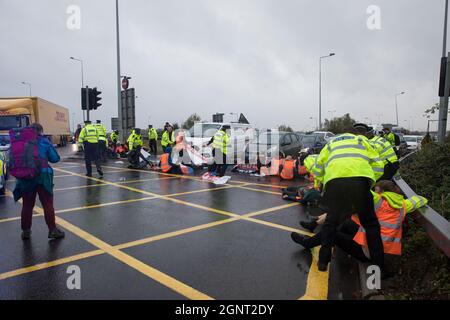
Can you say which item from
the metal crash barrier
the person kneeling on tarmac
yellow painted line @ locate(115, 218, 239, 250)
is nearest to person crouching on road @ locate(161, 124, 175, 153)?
the person kneeling on tarmac

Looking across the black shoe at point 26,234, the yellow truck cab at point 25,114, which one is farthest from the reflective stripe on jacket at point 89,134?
the black shoe at point 26,234

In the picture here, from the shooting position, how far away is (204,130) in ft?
52.6

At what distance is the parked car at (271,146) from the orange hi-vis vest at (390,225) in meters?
8.43

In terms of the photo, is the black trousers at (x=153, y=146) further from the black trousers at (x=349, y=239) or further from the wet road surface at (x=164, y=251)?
the black trousers at (x=349, y=239)

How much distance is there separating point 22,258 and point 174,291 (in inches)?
88.2

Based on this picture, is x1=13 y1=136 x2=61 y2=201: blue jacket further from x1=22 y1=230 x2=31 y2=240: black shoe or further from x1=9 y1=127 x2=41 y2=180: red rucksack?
x1=22 y1=230 x2=31 y2=240: black shoe

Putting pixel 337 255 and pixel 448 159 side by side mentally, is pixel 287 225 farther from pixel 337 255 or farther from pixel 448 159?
pixel 448 159

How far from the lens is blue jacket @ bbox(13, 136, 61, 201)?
4953 millimetres

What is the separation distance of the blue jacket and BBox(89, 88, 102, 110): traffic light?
42.2 feet

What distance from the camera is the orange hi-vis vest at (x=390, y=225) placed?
4023 millimetres

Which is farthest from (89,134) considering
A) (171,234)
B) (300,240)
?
(300,240)

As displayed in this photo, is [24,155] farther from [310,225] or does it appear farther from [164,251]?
[310,225]
